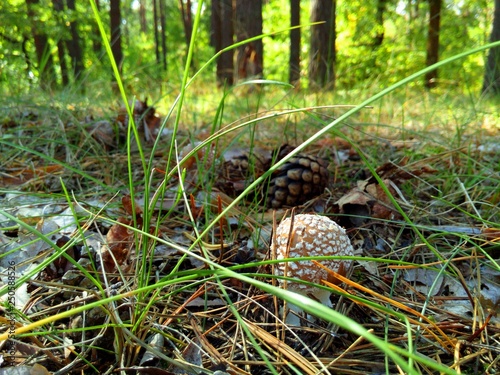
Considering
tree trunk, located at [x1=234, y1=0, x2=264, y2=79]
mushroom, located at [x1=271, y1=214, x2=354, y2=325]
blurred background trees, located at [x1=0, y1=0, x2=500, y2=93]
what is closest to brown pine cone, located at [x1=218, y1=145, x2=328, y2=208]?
mushroom, located at [x1=271, y1=214, x2=354, y2=325]

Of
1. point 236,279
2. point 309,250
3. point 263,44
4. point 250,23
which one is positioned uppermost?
point 250,23

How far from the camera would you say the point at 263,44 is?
702 cm

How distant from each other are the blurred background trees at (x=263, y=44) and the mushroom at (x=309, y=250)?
1.37m

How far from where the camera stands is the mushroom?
119 centimetres

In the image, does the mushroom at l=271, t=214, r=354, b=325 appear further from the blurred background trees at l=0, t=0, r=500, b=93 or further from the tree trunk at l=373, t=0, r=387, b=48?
the tree trunk at l=373, t=0, r=387, b=48

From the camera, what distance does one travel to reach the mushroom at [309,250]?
1.19 metres

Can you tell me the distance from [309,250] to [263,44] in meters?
6.45

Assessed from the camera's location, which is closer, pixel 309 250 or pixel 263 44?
pixel 309 250

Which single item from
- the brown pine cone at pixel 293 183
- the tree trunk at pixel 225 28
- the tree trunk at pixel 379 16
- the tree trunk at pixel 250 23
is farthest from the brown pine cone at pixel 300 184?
the tree trunk at pixel 379 16

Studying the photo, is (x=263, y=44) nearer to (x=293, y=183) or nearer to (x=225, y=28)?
(x=225, y=28)

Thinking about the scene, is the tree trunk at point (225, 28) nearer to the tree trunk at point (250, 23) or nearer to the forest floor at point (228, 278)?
the tree trunk at point (250, 23)

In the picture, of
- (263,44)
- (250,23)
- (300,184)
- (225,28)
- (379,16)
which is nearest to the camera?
(300,184)

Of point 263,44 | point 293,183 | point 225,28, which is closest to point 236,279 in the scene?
point 293,183

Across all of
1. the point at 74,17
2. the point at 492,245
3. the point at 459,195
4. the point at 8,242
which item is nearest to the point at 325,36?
the point at 74,17
